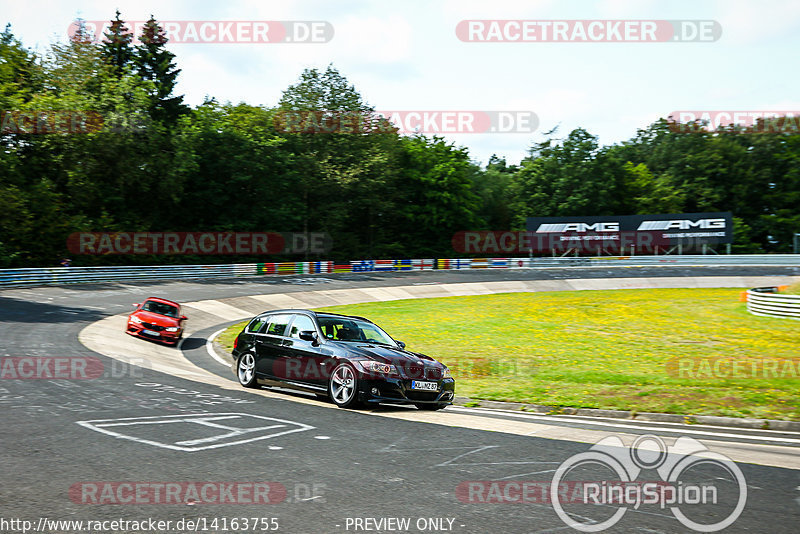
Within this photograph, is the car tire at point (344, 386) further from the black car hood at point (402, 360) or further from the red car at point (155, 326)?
the red car at point (155, 326)

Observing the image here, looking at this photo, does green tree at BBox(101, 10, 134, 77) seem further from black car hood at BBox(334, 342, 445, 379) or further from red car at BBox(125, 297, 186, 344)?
black car hood at BBox(334, 342, 445, 379)

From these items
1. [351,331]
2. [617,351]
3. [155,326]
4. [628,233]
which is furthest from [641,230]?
A: [351,331]

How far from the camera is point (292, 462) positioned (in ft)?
23.2

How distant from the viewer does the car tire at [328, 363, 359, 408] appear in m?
10.6

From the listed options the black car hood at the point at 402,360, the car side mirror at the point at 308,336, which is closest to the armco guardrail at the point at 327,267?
the car side mirror at the point at 308,336

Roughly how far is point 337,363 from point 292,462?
3955 millimetres

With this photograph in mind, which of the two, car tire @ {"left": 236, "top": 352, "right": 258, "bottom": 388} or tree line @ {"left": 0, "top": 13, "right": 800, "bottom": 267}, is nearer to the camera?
car tire @ {"left": 236, "top": 352, "right": 258, "bottom": 388}

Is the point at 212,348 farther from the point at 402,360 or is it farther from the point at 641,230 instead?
the point at 641,230

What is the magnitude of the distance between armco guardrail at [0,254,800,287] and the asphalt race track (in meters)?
28.5

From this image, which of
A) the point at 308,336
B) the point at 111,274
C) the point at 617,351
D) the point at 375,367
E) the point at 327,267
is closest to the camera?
the point at 375,367

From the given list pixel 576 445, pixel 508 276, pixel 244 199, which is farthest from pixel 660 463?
pixel 244 199

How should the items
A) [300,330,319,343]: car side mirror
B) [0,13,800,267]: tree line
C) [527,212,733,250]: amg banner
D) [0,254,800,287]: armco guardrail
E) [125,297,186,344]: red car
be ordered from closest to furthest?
[300,330,319,343]: car side mirror < [125,297,186,344]: red car < [0,254,800,287]: armco guardrail < [0,13,800,267]: tree line < [527,212,733,250]: amg banner

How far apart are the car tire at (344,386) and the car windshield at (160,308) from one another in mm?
13440

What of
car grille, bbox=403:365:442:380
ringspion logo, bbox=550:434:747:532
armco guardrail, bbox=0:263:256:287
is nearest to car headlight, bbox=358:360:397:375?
car grille, bbox=403:365:442:380
